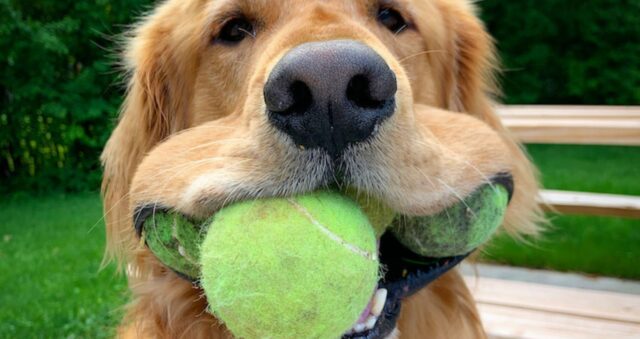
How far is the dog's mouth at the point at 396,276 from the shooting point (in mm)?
1619

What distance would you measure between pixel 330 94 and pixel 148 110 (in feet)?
4.32

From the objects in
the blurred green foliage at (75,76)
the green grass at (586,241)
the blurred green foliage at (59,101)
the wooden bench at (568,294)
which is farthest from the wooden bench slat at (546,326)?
the blurred green foliage at (59,101)

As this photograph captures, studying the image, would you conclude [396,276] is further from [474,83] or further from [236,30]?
[474,83]

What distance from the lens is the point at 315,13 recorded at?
183 cm

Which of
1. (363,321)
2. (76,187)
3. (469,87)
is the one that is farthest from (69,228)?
(363,321)

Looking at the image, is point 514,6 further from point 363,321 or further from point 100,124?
point 363,321

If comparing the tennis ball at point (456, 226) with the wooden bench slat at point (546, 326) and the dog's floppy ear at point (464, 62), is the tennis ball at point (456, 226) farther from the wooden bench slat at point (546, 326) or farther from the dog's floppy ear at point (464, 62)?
the wooden bench slat at point (546, 326)

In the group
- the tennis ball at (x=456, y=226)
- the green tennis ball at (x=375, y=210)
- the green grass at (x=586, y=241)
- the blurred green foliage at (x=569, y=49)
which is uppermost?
the green tennis ball at (x=375, y=210)

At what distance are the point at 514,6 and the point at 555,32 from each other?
3.57 ft

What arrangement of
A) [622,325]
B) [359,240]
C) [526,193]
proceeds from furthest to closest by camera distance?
[622,325], [526,193], [359,240]

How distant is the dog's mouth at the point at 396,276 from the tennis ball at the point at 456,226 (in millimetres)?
62

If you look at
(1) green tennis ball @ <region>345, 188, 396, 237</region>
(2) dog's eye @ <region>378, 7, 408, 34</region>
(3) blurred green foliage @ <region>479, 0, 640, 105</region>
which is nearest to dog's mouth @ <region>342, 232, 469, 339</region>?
(1) green tennis ball @ <region>345, 188, 396, 237</region>

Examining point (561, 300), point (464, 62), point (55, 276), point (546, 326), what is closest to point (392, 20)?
point (464, 62)

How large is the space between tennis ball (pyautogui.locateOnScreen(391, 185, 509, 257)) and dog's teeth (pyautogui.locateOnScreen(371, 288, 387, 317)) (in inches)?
5.8
